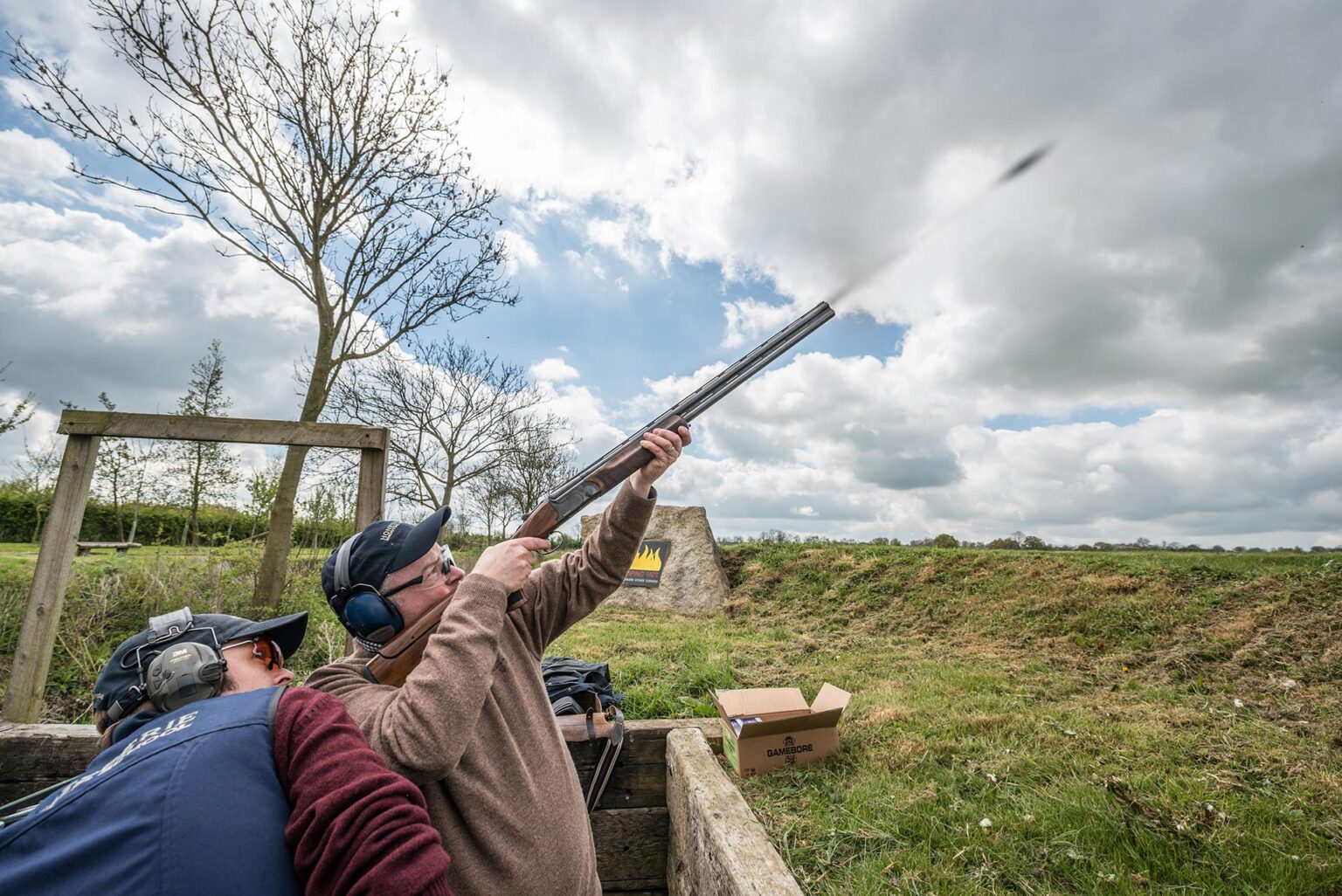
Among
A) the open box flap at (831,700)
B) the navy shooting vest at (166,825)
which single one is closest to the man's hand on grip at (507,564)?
the navy shooting vest at (166,825)

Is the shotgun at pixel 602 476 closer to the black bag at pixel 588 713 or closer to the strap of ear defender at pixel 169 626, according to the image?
the strap of ear defender at pixel 169 626

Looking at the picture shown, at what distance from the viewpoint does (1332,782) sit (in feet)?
10.1

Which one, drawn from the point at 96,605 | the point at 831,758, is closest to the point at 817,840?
the point at 831,758

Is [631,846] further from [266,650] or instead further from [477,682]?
[266,650]

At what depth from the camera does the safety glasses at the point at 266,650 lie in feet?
5.79

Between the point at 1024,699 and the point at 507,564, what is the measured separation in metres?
4.76

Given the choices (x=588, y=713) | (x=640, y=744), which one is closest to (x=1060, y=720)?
(x=640, y=744)

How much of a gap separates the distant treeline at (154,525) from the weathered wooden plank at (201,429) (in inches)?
155

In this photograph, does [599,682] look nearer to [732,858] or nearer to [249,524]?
[732,858]

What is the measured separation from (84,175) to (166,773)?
9253mm

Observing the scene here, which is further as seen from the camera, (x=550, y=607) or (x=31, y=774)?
(x=31, y=774)

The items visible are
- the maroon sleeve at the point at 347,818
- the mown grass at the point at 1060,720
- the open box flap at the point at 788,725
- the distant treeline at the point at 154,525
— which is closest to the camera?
the maroon sleeve at the point at 347,818

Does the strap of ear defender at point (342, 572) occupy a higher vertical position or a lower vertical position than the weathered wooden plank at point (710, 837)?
higher

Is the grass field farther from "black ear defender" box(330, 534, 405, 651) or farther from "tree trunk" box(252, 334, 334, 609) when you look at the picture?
"black ear defender" box(330, 534, 405, 651)
